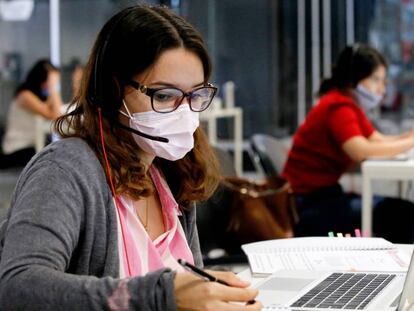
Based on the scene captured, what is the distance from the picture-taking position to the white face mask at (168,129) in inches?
58.7

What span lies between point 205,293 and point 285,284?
0.44 metres

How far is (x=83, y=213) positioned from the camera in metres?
1.33

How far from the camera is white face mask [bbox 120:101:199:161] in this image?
4.89ft

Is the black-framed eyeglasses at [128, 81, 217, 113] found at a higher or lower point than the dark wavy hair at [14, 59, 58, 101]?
higher

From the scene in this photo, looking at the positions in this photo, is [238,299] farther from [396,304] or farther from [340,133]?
[340,133]

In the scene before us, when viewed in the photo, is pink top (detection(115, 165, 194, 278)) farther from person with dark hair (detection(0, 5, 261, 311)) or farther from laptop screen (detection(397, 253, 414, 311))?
laptop screen (detection(397, 253, 414, 311))

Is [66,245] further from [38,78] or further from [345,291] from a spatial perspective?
[38,78]

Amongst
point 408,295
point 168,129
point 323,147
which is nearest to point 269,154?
point 323,147

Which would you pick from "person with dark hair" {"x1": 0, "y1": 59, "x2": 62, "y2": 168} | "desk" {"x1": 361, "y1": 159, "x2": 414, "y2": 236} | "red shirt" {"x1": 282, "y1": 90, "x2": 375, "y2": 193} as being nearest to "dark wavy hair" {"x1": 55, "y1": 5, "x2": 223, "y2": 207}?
"desk" {"x1": 361, "y1": 159, "x2": 414, "y2": 236}

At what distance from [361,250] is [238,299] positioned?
78 cm

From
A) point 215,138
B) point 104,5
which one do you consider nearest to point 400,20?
point 215,138

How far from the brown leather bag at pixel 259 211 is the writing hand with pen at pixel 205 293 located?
2069mm

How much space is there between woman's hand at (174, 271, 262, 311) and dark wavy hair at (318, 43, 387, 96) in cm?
292

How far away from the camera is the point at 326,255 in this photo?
1.78 m
